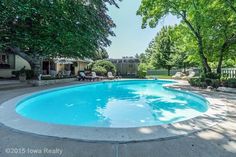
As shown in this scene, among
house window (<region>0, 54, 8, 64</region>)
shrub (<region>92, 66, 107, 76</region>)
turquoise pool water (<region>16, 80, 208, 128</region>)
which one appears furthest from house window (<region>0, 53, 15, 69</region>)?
turquoise pool water (<region>16, 80, 208, 128</region>)

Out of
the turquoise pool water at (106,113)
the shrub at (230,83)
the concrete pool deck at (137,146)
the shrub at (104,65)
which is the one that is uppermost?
the shrub at (104,65)

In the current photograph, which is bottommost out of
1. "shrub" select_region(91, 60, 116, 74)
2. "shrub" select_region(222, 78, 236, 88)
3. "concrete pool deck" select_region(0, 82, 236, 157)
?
"concrete pool deck" select_region(0, 82, 236, 157)

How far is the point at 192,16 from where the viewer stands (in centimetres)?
1323

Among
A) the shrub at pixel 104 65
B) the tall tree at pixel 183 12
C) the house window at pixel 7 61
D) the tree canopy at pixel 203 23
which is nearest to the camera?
the tree canopy at pixel 203 23

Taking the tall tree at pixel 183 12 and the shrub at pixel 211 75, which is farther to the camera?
the shrub at pixel 211 75

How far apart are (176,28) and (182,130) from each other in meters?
13.8

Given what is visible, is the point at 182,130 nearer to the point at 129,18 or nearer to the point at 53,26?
the point at 53,26

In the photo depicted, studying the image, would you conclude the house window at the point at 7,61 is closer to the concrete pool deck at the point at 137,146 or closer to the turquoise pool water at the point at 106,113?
the turquoise pool water at the point at 106,113

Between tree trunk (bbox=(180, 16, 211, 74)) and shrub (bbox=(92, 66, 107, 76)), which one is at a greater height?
tree trunk (bbox=(180, 16, 211, 74))

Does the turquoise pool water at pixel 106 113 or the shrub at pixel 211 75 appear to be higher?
the shrub at pixel 211 75

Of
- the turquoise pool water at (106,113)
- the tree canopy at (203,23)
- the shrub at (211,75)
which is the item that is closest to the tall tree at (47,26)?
the turquoise pool water at (106,113)

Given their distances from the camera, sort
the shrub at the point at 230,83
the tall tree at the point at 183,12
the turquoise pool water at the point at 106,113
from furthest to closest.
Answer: the tall tree at the point at 183,12
the shrub at the point at 230,83
the turquoise pool water at the point at 106,113

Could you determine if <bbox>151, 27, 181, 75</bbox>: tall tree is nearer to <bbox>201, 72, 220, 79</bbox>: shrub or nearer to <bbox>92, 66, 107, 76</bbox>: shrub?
<bbox>92, 66, 107, 76</bbox>: shrub

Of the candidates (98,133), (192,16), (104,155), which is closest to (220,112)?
(98,133)
